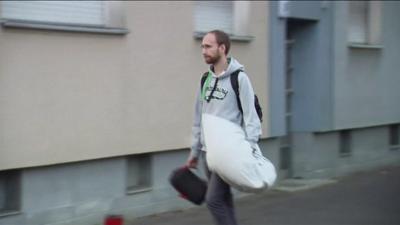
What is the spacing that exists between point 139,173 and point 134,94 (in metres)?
0.95

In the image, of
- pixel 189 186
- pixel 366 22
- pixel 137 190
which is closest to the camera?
pixel 189 186

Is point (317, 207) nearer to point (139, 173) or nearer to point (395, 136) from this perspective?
point (139, 173)

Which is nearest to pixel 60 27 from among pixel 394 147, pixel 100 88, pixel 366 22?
pixel 100 88

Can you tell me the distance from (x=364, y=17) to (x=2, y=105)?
7.46 m

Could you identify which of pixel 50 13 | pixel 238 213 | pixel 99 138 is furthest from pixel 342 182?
pixel 50 13

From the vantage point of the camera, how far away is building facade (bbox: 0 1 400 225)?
6.41m

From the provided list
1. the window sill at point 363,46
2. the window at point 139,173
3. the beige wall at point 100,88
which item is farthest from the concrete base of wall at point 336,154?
the window at point 139,173

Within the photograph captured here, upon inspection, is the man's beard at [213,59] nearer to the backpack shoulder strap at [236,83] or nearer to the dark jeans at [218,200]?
the backpack shoulder strap at [236,83]

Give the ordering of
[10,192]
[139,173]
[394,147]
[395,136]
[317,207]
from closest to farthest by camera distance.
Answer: [10,192]
[139,173]
[317,207]
[394,147]
[395,136]

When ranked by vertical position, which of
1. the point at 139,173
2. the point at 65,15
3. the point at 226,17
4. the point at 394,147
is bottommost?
the point at 394,147

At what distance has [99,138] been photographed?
7.01 metres

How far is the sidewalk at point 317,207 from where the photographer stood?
7422mm

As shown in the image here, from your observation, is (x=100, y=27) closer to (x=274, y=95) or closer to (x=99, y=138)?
(x=99, y=138)

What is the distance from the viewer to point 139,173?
7750mm
